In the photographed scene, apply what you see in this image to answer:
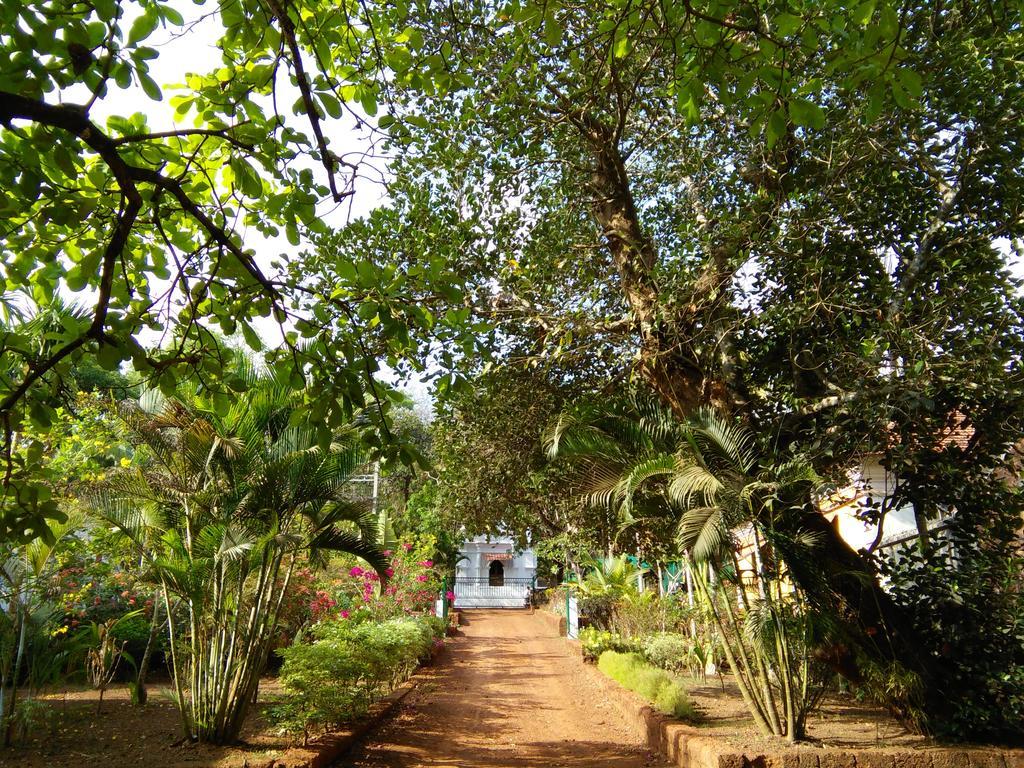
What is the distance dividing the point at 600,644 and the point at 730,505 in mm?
7850

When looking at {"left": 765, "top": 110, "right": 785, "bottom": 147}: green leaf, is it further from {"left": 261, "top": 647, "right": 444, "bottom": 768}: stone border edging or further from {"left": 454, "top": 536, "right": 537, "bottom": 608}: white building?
{"left": 454, "top": 536, "right": 537, "bottom": 608}: white building

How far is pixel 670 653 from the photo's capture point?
1209 centimetres

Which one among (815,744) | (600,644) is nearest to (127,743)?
(815,744)

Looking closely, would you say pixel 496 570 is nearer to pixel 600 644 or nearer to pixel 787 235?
pixel 600 644

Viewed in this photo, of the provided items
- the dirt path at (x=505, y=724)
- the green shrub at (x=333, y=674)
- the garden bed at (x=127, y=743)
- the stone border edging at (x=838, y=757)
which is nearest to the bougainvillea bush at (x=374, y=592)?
the green shrub at (x=333, y=674)

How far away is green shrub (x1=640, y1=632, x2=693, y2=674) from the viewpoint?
39.7 ft

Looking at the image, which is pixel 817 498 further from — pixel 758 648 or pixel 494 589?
pixel 494 589

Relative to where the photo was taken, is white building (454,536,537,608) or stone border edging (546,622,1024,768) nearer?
stone border edging (546,622,1024,768)

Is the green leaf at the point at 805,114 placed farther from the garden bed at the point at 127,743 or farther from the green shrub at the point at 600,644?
the green shrub at the point at 600,644

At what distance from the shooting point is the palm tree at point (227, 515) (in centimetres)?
699

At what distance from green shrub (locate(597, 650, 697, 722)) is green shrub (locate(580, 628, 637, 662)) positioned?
1.09 m

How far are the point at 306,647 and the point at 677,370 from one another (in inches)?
195

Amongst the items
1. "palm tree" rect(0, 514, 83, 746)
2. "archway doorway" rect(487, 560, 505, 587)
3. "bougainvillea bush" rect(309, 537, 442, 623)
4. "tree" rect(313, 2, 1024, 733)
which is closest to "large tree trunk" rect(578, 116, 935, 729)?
"tree" rect(313, 2, 1024, 733)

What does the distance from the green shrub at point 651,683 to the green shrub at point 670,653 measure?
34 centimetres
